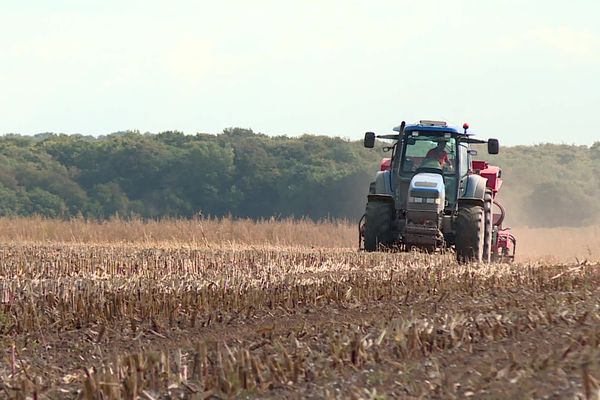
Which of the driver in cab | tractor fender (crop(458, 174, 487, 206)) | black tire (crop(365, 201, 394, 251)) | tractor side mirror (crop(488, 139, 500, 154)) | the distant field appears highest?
tractor side mirror (crop(488, 139, 500, 154))

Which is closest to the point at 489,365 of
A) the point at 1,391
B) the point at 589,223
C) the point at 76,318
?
the point at 1,391

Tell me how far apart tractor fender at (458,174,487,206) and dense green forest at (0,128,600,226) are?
27.6m

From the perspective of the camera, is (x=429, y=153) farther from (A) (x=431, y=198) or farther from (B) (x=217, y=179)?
(B) (x=217, y=179)

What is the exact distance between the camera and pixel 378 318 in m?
9.77

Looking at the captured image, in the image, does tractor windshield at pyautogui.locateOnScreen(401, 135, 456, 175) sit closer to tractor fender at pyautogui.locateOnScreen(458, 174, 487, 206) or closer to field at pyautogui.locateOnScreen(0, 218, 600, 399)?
tractor fender at pyautogui.locateOnScreen(458, 174, 487, 206)

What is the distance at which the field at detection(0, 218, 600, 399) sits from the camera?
21.3 ft

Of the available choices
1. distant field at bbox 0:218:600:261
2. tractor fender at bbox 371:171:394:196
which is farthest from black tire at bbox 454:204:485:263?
distant field at bbox 0:218:600:261

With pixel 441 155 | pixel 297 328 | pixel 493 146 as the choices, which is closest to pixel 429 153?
pixel 441 155

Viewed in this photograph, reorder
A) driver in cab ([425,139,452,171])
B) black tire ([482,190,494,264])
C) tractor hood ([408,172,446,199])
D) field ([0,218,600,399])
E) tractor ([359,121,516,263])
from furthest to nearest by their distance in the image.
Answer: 1. driver in cab ([425,139,452,171])
2. black tire ([482,190,494,264])
3. tractor ([359,121,516,263])
4. tractor hood ([408,172,446,199])
5. field ([0,218,600,399])

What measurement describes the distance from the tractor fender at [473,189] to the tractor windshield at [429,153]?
0.31 metres

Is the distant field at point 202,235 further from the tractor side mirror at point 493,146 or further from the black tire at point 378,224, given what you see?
the tractor side mirror at point 493,146

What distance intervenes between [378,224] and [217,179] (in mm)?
33850

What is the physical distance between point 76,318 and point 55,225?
17453 millimetres

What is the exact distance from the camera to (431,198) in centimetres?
1603
